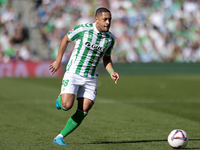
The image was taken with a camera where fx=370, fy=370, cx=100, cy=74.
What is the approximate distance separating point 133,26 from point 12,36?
868 cm

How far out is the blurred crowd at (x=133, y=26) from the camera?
24.3m

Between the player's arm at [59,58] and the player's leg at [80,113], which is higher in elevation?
the player's arm at [59,58]

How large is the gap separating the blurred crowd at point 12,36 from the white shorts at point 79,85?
18550 millimetres

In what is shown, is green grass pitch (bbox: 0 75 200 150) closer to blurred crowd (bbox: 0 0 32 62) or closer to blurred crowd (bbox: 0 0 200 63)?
blurred crowd (bbox: 0 0 32 62)

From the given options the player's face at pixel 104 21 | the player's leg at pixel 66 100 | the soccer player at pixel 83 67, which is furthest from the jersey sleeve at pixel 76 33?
the player's leg at pixel 66 100

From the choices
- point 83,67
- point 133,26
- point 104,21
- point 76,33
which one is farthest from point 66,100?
point 133,26

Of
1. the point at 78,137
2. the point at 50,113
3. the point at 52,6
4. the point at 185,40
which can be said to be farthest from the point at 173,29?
the point at 78,137

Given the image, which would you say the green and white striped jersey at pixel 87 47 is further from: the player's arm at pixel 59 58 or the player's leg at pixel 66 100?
the player's leg at pixel 66 100

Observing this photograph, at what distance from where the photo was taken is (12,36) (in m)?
23.2

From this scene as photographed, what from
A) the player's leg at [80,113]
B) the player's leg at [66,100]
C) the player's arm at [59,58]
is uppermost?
the player's arm at [59,58]

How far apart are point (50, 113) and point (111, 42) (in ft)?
14.3

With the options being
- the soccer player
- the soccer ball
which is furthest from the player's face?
the soccer ball

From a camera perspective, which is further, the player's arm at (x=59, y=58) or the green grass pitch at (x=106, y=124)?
the green grass pitch at (x=106, y=124)

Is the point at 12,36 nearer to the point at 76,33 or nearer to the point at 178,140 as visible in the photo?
the point at 76,33
